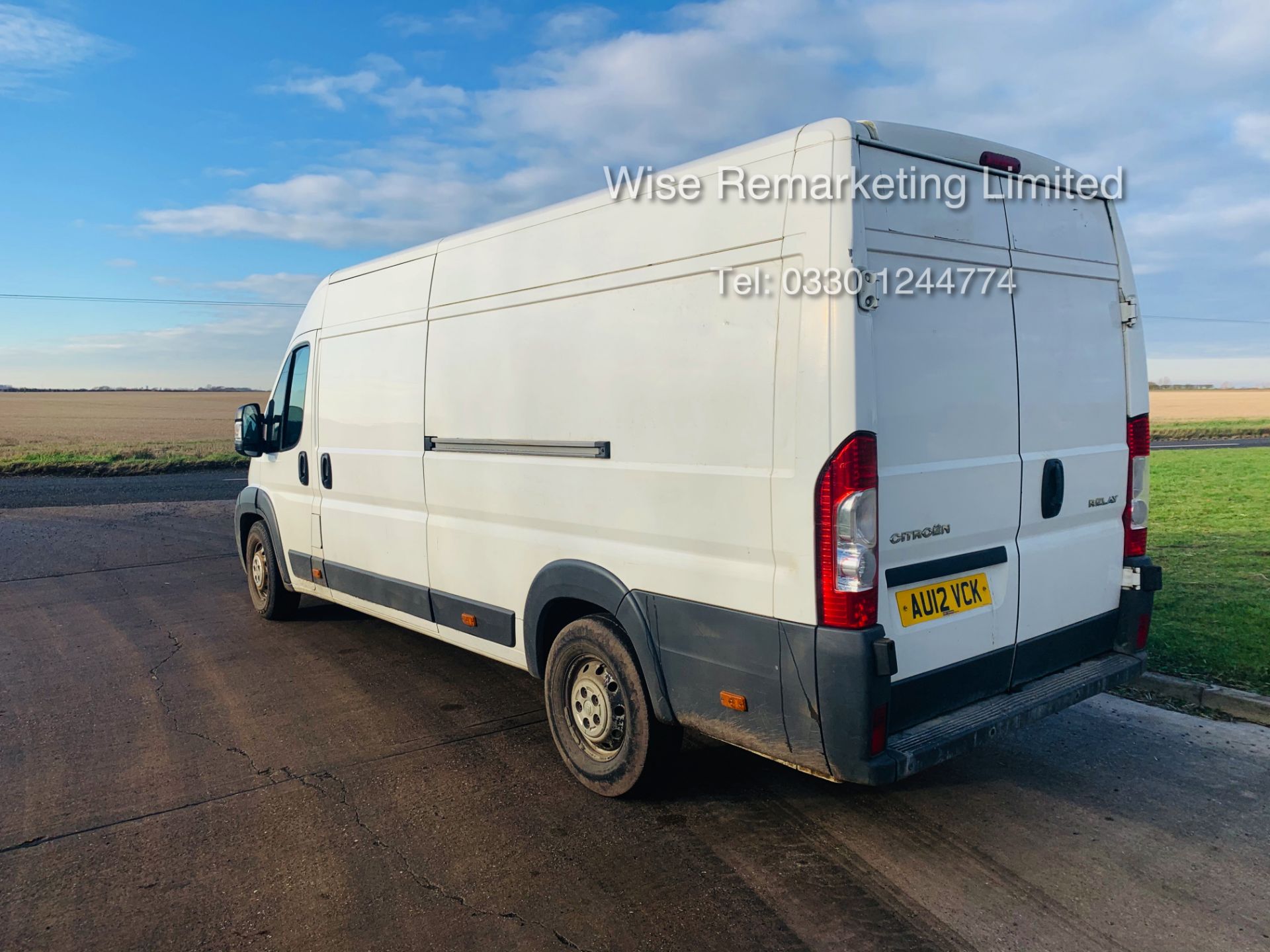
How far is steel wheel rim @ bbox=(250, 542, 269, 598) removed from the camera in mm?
7465

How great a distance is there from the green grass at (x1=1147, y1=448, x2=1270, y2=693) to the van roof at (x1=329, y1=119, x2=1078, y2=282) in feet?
Answer: 10.5

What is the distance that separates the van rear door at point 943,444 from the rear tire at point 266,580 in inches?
212

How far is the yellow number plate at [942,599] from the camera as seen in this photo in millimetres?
3264

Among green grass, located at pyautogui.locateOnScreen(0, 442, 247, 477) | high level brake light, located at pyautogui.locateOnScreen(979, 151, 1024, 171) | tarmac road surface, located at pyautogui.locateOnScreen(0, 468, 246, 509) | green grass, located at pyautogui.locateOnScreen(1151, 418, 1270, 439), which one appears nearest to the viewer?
high level brake light, located at pyautogui.locateOnScreen(979, 151, 1024, 171)

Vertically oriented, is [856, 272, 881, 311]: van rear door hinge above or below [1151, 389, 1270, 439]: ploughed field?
above

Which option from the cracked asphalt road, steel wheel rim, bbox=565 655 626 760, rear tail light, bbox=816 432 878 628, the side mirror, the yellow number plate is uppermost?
the side mirror

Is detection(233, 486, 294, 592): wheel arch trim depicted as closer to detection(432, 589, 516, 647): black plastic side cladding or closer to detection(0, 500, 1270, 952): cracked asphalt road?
detection(0, 500, 1270, 952): cracked asphalt road

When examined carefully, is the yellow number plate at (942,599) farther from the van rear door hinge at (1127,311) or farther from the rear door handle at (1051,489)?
the van rear door hinge at (1127,311)

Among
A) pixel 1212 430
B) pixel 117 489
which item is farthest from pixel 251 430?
pixel 1212 430

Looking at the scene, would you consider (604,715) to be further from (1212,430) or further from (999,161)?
(1212,430)

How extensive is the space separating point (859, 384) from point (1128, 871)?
211cm

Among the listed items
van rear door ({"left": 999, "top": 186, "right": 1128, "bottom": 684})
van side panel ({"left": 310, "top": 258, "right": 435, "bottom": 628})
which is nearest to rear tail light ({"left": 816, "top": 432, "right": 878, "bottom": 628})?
van rear door ({"left": 999, "top": 186, "right": 1128, "bottom": 684})

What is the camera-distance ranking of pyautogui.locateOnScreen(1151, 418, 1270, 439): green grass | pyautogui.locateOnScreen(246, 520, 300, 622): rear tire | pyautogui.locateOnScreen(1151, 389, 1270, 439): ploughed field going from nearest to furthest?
pyautogui.locateOnScreen(246, 520, 300, 622): rear tire, pyautogui.locateOnScreen(1151, 418, 1270, 439): green grass, pyautogui.locateOnScreen(1151, 389, 1270, 439): ploughed field

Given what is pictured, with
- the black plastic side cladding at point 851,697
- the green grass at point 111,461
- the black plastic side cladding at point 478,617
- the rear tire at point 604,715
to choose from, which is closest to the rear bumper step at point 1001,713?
the black plastic side cladding at point 851,697
